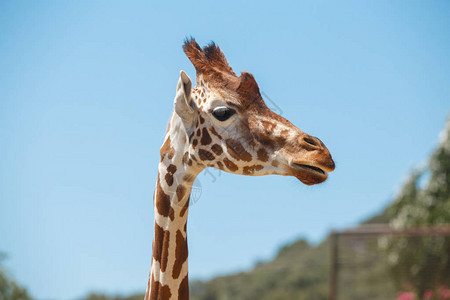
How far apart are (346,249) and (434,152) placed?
3.57 meters

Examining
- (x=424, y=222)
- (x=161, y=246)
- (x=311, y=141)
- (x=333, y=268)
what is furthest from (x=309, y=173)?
(x=424, y=222)

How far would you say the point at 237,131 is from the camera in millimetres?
3152

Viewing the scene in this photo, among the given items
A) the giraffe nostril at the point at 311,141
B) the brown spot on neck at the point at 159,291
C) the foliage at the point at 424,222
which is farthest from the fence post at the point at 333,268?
the giraffe nostril at the point at 311,141

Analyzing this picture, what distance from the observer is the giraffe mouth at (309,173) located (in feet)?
9.43

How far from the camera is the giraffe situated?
10.2 feet

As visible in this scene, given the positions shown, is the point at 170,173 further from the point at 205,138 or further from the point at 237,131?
the point at 237,131

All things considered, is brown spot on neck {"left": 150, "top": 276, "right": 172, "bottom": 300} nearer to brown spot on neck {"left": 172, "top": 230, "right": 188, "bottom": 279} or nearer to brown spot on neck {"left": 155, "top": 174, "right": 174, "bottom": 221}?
brown spot on neck {"left": 172, "top": 230, "right": 188, "bottom": 279}

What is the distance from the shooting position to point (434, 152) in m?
14.4

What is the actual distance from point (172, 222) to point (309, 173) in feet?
2.86

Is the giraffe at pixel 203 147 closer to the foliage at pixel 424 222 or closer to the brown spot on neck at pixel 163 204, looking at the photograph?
the brown spot on neck at pixel 163 204

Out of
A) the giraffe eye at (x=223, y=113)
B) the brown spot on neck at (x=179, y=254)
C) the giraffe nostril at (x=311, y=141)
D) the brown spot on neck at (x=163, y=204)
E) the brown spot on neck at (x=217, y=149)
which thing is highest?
the giraffe eye at (x=223, y=113)

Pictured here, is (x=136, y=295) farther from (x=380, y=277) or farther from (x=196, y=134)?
(x=196, y=134)

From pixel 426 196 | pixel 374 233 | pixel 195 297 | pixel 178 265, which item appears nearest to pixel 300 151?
pixel 178 265

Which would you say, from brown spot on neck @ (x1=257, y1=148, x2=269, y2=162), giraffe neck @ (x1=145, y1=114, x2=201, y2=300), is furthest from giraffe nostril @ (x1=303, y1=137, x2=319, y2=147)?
giraffe neck @ (x1=145, y1=114, x2=201, y2=300)
